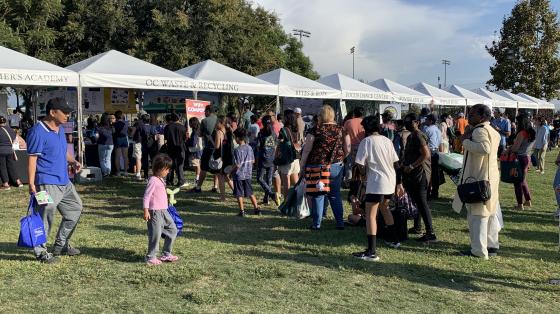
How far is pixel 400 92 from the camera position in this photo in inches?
762

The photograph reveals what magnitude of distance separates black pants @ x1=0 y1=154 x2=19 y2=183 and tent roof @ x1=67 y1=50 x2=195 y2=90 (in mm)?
2146

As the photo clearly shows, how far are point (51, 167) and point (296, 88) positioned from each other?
10363mm

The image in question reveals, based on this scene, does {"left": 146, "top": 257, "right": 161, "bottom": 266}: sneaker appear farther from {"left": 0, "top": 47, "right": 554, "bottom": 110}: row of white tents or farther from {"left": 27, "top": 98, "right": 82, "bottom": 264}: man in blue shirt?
{"left": 0, "top": 47, "right": 554, "bottom": 110}: row of white tents

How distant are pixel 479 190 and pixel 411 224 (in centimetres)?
219

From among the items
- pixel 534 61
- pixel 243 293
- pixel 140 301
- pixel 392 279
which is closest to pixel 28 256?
pixel 140 301

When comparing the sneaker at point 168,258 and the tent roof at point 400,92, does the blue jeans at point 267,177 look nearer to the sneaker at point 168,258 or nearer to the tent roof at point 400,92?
the sneaker at point 168,258

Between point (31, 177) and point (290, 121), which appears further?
point (290, 121)

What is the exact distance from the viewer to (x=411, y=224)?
24.4 ft

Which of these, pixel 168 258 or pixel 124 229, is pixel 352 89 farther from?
pixel 168 258

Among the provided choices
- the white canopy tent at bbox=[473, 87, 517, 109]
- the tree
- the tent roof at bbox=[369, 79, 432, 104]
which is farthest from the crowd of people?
the tree

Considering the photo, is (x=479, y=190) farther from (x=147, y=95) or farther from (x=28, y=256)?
(x=147, y=95)

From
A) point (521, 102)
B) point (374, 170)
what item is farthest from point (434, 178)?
point (521, 102)

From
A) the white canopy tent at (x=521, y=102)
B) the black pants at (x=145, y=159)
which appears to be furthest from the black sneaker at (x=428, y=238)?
the white canopy tent at (x=521, y=102)

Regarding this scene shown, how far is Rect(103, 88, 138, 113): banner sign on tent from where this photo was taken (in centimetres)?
1523
